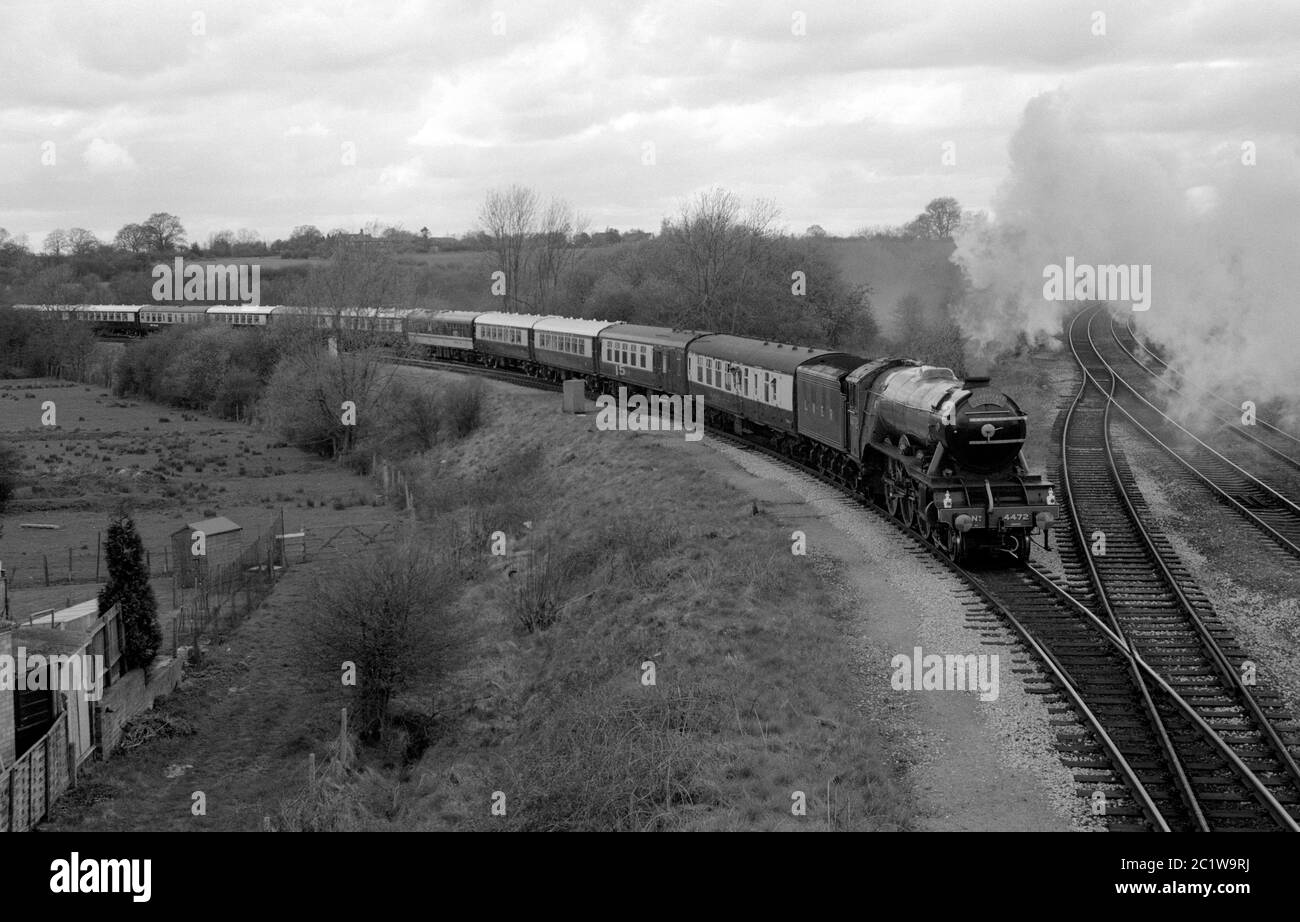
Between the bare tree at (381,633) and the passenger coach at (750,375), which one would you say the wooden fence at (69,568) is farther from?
the passenger coach at (750,375)

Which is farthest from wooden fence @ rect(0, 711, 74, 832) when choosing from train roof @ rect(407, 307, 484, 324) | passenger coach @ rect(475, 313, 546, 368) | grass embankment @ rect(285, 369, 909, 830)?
train roof @ rect(407, 307, 484, 324)

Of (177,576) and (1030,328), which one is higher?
(1030,328)

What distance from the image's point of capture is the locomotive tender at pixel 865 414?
19.7m

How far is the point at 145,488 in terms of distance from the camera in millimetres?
48125

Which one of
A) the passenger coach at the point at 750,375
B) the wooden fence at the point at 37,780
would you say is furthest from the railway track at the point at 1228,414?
the wooden fence at the point at 37,780

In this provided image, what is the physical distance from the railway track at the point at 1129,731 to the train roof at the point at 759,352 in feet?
40.9

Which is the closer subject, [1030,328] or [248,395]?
[1030,328]

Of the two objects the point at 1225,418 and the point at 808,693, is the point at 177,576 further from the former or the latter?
the point at 1225,418

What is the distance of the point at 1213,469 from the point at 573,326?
1148 inches

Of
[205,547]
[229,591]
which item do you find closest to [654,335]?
[205,547]

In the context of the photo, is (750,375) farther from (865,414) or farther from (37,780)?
(37,780)

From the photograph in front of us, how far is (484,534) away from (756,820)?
22771mm

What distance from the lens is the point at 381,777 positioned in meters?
18.5
